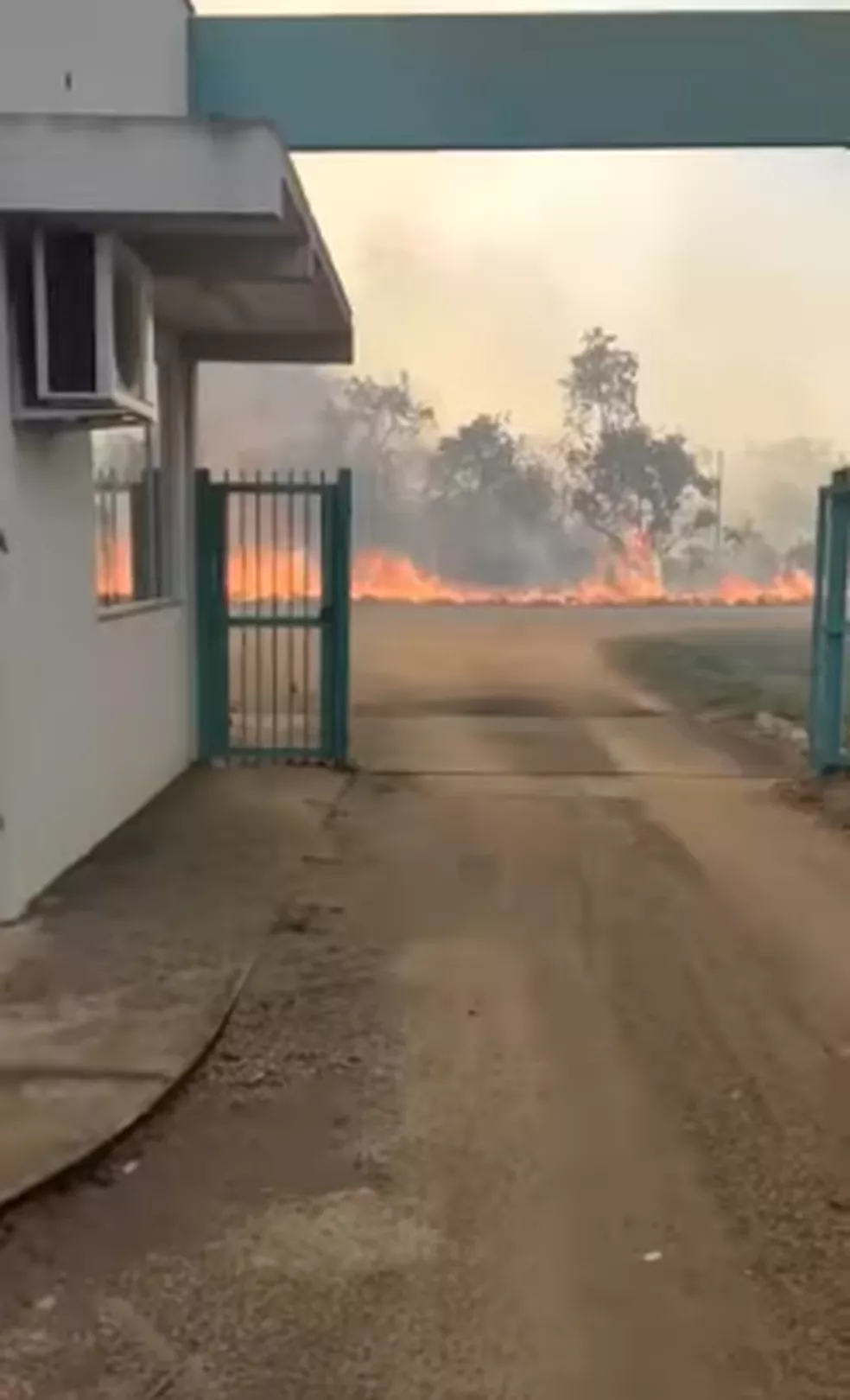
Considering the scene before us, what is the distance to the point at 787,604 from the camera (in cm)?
4019

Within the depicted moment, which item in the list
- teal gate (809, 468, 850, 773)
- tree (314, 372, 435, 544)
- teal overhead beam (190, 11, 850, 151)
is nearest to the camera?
teal overhead beam (190, 11, 850, 151)

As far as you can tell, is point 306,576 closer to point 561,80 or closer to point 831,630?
point 831,630

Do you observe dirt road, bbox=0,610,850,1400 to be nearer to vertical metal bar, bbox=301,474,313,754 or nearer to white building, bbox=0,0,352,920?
white building, bbox=0,0,352,920

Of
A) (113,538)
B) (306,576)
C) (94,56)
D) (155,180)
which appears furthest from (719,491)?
(155,180)

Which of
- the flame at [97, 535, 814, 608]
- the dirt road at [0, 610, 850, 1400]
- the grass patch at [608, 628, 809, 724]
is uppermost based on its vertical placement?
the flame at [97, 535, 814, 608]

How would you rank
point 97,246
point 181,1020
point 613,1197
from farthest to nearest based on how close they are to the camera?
1. point 97,246
2. point 181,1020
3. point 613,1197

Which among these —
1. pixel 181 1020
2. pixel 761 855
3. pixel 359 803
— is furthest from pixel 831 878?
pixel 181 1020

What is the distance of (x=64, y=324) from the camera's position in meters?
6.04

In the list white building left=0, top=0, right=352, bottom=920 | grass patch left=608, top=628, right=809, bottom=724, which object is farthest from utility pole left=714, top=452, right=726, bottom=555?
white building left=0, top=0, right=352, bottom=920

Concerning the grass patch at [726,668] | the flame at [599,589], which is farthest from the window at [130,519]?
the flame at [599,589]

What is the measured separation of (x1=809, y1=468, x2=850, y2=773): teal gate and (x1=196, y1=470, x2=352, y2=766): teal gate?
11.8 feet

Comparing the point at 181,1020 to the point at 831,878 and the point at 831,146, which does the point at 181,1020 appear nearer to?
the point at 831,878

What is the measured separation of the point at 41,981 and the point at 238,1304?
233cm

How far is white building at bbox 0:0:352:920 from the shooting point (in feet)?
18.4
